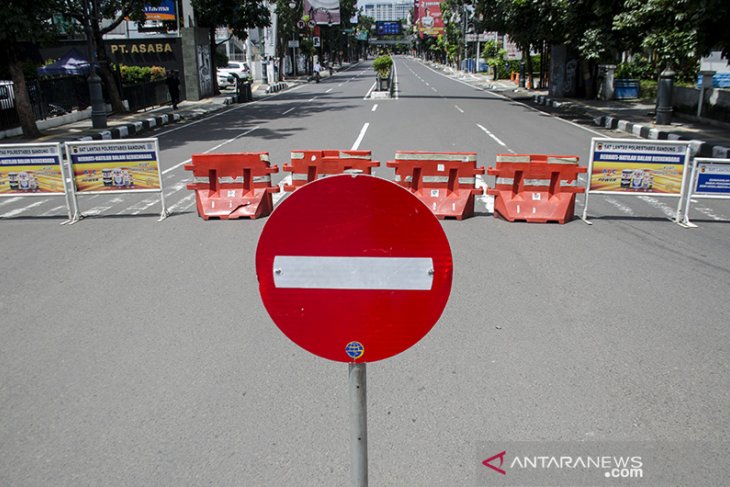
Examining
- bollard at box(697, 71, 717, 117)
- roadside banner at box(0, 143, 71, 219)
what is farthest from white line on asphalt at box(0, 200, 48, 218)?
bollard at box(697, 71, 717, 117)

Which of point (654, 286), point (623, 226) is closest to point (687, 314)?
point (654, 286)

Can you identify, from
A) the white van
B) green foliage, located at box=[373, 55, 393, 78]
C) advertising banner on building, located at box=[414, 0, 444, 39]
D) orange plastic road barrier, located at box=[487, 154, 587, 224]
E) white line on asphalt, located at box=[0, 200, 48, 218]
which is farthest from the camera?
advertising banner on building, located at box=[414, 0, 444, 39]

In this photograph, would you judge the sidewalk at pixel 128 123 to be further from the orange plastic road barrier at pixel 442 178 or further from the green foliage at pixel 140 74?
the orange plastic road barrier at pixel 442 178

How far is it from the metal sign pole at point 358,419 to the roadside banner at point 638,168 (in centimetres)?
730

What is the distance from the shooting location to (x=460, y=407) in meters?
3.88

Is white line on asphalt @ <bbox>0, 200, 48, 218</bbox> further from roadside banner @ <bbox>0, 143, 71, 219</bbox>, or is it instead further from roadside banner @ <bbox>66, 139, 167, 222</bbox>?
roadside banner @ <bbox>66, 139, 167, 222</bbox>

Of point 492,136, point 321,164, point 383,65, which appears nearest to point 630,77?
point 383,65

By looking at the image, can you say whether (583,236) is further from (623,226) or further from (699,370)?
(699,370)

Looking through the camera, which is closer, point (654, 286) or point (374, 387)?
point (374, 387)

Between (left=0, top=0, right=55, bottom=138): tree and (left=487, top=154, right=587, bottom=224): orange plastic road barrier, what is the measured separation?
1417cm

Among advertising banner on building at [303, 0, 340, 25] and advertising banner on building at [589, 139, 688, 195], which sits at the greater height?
advertising banner on building at [303, 0, 340, 25]

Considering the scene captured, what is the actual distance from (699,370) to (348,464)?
258cm

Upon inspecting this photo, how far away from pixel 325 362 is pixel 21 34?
54.4ft

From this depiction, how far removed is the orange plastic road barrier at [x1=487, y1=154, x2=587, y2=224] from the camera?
8.61 metres
